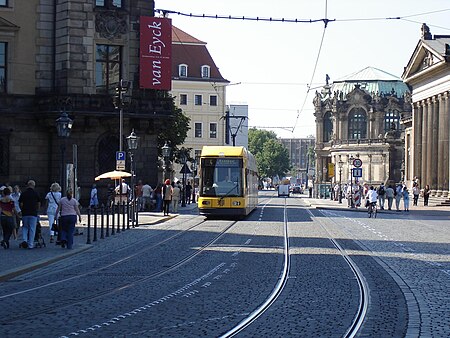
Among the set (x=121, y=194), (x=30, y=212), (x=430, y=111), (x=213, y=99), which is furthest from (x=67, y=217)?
(x=213, y=99)

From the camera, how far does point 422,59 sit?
80562 millimetres

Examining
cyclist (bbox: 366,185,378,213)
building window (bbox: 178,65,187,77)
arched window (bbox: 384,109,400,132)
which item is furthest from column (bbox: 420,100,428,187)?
arched window (bbox: 384,109,400,132)

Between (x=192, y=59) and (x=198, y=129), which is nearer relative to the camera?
(x=192, y=59)

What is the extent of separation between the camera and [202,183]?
38688 millimetres

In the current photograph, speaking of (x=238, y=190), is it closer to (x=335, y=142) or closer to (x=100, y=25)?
(x=100, y=25)

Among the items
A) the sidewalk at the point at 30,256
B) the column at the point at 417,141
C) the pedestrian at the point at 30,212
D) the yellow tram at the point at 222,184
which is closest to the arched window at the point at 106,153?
the yellow tram at the point at 222,184

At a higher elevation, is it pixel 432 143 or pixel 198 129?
pixel 198 129

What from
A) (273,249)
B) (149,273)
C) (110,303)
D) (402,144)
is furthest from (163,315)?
(402,144)

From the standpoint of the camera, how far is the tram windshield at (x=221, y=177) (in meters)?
38.7

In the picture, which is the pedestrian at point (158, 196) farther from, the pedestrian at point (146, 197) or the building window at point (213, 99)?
the building window at point (213, 99)

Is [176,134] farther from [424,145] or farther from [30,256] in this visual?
[30,256]

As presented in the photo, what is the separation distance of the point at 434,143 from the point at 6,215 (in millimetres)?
59094

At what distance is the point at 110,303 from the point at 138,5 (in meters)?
34.0

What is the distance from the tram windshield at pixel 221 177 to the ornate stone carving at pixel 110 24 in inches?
408
